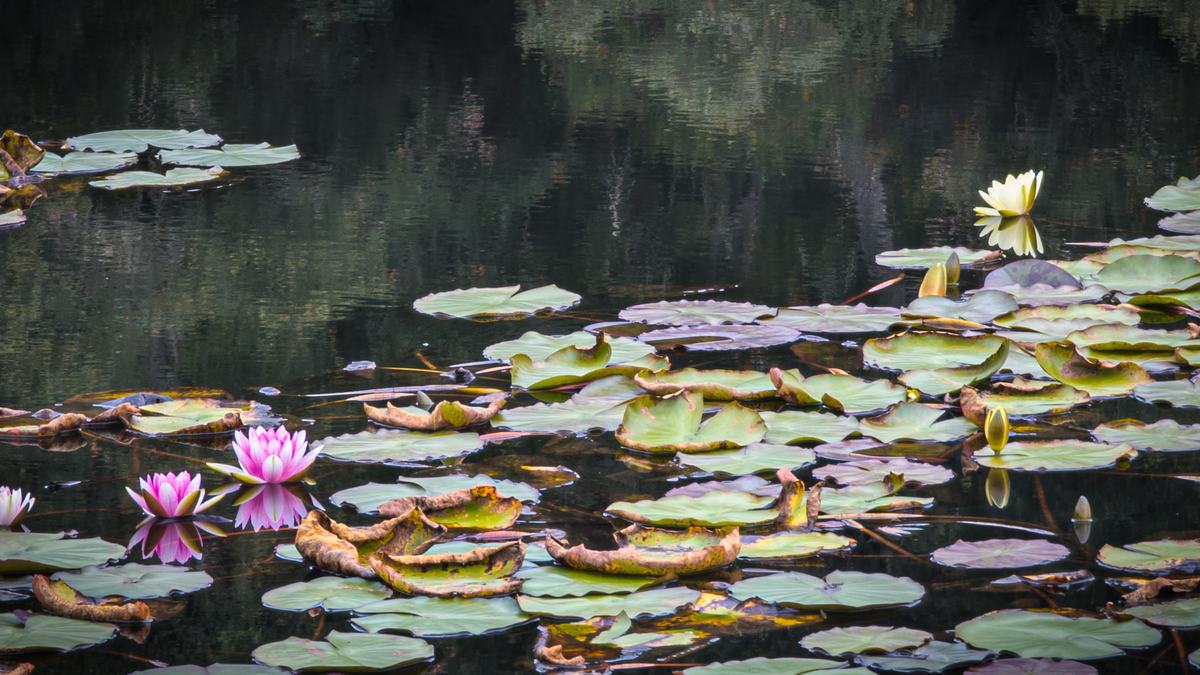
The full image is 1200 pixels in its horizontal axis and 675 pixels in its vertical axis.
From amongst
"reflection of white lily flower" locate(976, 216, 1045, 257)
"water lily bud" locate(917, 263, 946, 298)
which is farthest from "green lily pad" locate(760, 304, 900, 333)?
"reflection of white lily flower" locate(976, 216, 1045, 257)

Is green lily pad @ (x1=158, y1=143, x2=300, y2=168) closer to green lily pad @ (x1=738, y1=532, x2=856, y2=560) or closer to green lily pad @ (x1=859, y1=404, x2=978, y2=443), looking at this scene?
green lily pad @ (x1=859, y1=404, x2=978, y2=443)

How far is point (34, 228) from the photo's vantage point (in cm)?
458

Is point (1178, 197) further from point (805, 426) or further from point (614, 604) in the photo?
point (614, 604)

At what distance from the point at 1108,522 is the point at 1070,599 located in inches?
13.5

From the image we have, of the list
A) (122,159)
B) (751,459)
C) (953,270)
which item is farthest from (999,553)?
(122,159)

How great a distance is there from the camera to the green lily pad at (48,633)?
177 cm

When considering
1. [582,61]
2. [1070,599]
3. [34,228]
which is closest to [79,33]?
[582,61]

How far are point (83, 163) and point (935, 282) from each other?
12.0 feet

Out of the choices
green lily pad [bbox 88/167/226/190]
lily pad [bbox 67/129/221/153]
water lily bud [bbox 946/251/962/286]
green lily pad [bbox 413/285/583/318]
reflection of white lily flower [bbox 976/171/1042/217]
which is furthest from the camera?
lily pad [bbox 67/129/221/153]

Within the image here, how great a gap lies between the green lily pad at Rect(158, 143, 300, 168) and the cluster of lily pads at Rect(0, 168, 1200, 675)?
221 centimetres

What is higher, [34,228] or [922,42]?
[922,42]

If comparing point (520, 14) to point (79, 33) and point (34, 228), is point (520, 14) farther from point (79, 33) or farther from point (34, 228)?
point (34, 228)

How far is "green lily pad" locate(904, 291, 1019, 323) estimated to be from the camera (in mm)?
3338

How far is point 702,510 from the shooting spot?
7.23 ft
